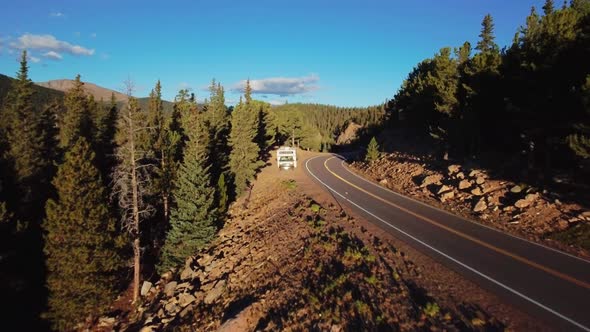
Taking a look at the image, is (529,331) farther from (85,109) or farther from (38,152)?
(85,109)

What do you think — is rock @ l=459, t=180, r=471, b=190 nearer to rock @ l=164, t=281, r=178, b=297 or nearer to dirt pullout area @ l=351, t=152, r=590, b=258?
dirt pullout area @ l=351, t=152, r=590, b=258

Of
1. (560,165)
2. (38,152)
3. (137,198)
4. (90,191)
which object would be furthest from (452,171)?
(38,152)

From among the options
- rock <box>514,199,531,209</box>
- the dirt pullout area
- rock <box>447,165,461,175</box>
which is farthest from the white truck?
rock <box>514,199,531,209</box>

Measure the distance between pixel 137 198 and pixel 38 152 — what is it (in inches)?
736

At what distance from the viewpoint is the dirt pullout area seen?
16.0 m

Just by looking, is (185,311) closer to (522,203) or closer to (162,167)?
(162,167)

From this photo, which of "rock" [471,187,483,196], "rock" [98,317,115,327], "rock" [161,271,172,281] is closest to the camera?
"rock" [98,317,115,327]

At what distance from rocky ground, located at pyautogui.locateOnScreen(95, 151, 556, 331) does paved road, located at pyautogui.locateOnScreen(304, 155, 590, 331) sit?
744mm

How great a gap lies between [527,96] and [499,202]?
6783 mm

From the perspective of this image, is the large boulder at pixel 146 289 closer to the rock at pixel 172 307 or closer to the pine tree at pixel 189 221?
the pine tree at pixel 189 221

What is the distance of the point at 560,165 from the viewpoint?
23.0 meters

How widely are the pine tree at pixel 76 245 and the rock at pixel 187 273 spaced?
442cm

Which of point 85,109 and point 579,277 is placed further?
point 85,109

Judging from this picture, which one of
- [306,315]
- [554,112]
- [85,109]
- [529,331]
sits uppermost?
[85,109]
